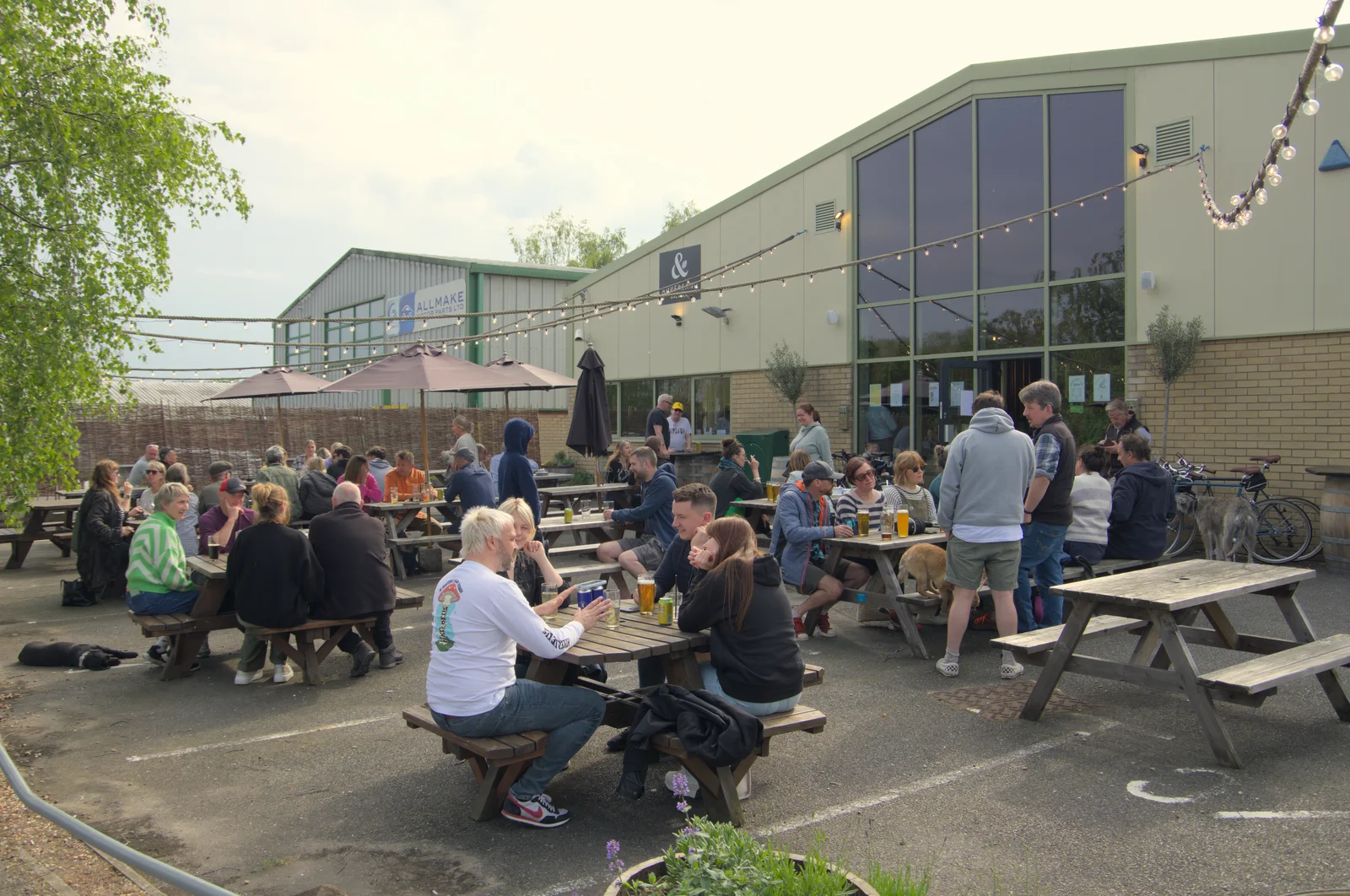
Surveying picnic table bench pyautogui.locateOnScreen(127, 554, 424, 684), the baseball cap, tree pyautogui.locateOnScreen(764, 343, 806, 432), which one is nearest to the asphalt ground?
picnic table bench pyautogui.locateOnScreen(127, 554, 424, 684)

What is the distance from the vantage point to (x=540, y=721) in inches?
156

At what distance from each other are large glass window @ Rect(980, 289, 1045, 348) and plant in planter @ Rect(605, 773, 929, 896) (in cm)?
1057

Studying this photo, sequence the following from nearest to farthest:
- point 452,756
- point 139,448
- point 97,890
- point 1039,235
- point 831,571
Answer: point 97,890 < point 452,756 < point 831,571 < point 1039,235 < point 139,448

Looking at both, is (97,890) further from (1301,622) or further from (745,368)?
(745,368)

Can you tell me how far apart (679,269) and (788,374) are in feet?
12.7

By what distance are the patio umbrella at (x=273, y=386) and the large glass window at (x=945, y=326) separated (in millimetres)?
8667

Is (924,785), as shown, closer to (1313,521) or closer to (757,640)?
(757,640)

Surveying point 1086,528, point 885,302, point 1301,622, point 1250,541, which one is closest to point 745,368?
point 885,302

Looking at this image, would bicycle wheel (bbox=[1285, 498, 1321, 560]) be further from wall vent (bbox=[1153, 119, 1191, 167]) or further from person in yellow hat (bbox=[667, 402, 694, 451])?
person in yellow hat (bbox=[667, 402, 694, 451])

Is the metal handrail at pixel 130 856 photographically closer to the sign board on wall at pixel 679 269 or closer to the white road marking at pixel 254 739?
the white road marking at pixel 254 739

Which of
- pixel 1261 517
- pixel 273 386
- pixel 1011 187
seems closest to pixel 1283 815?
pixel 1261 517

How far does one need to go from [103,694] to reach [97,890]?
3028 millimetres

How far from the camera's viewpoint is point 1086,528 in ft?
23.6

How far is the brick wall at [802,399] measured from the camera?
47.3 feet
